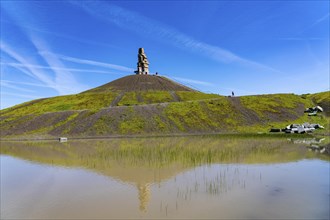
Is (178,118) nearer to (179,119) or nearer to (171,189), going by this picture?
(179,119)

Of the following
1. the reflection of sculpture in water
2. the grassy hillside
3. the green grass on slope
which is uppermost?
the green grass on slope

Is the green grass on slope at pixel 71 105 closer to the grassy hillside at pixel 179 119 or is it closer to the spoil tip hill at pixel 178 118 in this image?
the spoil tip hill at pixel 178 118

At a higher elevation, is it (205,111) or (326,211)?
(205,111)

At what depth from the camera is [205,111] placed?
108562 mm

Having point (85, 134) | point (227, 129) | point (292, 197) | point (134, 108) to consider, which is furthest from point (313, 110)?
point (292, 197)

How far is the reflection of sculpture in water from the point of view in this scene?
1827cm

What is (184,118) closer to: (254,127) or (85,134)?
(254,127)

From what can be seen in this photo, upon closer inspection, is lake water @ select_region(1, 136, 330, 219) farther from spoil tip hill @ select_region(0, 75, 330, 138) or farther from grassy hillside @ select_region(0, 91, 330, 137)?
spoil tip hill @ select_region(0, 75, 330, 138)

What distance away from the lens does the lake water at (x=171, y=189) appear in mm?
17156

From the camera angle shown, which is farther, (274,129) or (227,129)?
(227,129)

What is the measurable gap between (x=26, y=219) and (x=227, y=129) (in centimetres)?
8135

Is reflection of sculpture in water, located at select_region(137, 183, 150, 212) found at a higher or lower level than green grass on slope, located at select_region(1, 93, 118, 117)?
lower

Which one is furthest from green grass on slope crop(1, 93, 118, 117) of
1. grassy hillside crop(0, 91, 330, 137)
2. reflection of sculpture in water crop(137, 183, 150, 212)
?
reflection of sculpture in water crop(137, 183, 150, 212)

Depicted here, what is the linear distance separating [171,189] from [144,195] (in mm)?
A: 2491
